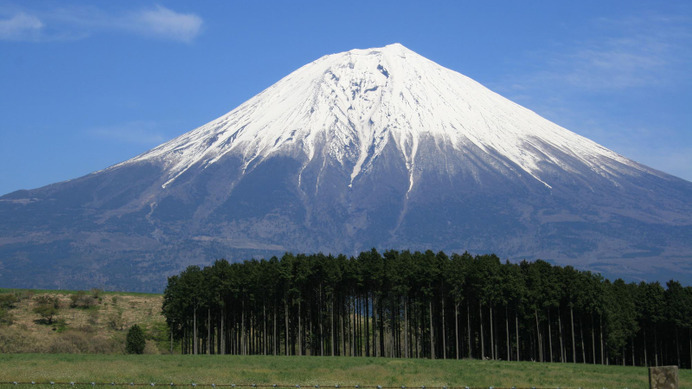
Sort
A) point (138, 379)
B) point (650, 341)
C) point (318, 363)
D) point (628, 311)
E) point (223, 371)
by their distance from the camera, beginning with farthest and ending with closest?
point (650, 341), point (628, 311), point (318, 363), point (223, 371), point (138, 379)

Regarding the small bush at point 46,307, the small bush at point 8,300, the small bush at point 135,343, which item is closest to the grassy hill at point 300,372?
the small bush at point 135,343

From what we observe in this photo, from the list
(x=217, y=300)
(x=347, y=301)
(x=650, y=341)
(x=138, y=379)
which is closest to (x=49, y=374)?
(x=138, y=379)

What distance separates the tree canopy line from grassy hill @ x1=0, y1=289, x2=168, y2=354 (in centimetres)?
899

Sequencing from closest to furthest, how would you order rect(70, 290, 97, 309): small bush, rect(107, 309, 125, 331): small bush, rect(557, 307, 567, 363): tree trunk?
rect(557, 307, 567, 363): tree trunk → rect(107, 309, 125, 331): small bush → rect(70, 290, 97, 309): small bush

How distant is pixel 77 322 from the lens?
4102 inches

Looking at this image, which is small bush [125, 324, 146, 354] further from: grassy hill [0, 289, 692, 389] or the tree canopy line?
grassy hill [0, 289, 692, 389]

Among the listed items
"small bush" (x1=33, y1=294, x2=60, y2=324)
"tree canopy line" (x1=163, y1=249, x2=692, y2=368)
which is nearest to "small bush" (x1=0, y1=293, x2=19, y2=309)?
"small bush" (x1=33, y1=294, x2=60, y2=324)

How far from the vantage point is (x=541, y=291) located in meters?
83.2

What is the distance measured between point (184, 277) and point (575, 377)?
48.6 m

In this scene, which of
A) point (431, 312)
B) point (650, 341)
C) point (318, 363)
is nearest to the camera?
point (318, 363)

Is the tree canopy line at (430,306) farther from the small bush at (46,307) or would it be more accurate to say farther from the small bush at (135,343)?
the small bush at (46,307)

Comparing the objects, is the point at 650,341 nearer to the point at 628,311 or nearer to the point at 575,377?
the point at 628,311

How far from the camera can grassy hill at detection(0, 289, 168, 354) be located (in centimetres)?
8619

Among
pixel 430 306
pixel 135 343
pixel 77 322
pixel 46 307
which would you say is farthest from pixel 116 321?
pixel 430 306
